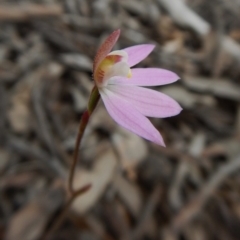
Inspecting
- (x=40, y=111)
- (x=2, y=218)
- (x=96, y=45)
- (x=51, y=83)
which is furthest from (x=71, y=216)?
(x=96, y=45)

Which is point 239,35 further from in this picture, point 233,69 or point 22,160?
point 22,160

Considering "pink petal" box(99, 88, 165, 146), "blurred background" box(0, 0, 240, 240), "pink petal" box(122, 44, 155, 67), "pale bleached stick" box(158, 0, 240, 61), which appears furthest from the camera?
"pale bleached stick" box(158, 0, 240, 61)

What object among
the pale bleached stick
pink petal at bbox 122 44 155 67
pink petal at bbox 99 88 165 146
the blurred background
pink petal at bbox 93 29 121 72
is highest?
pink petal at bbox 93 29 121 72

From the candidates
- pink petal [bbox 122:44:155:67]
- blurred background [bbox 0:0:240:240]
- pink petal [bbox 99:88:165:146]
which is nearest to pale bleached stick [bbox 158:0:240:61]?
blurred background [bbox 0:0:240:240]

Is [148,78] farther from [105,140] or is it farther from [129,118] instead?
[105,140]

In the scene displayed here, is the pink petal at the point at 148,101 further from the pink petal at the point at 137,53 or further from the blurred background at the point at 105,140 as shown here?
the blurred background at the point at 105,140

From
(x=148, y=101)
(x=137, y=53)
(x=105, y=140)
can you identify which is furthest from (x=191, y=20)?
(x=148, y=101)

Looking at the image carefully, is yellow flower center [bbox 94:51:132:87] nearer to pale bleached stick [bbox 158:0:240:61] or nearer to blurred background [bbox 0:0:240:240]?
blurred background [bbox 0:0:240:240]

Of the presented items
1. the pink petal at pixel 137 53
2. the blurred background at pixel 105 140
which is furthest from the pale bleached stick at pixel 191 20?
the pink petal at pixel 137 53
